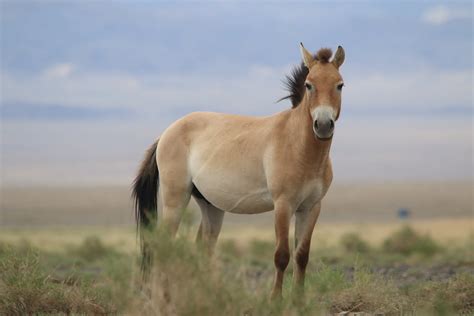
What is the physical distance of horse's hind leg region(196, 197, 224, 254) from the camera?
37.5 feet

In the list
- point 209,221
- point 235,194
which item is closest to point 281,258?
point 235,194

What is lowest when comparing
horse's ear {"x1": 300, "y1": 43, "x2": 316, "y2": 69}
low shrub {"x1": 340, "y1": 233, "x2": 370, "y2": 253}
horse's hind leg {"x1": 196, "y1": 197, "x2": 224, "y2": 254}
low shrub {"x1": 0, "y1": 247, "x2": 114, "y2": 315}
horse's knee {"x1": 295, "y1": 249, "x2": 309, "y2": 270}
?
low shrub {"x1": 340, "y1": 233, "x2": 370, "y2": 253}

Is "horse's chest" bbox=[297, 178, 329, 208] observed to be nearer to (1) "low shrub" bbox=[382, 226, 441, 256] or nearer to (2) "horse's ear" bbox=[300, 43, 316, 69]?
(2) "horse's ear" bbox=[300, 43, 316, 69]

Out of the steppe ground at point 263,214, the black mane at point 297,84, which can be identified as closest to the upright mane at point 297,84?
the black mane at point 297,84

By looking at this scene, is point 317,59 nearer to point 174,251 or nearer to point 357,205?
point 174,251

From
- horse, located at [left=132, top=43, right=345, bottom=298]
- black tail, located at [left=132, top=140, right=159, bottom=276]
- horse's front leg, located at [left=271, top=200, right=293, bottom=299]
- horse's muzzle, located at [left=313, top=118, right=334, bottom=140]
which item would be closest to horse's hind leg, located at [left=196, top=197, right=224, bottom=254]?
horse, located at [left=132, top=43, right=345, bottom=298]

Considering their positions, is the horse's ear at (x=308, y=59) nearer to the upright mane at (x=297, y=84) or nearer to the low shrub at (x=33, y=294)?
the upright mane at (x=297, y=84)

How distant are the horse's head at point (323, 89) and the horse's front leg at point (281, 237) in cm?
103

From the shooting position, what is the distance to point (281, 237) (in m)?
9.73

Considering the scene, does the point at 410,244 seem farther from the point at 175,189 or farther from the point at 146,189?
the point at 175,189

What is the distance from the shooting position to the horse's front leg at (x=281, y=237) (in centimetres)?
970

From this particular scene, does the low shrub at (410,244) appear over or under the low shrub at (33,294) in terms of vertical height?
under

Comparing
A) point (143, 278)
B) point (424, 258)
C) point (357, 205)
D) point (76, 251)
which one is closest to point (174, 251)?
point (143, 278)

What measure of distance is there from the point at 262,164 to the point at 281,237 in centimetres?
103
